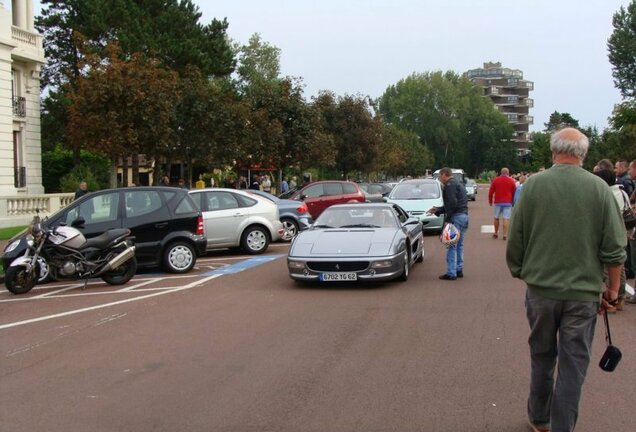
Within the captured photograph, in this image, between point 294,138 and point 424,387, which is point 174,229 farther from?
point 294,138

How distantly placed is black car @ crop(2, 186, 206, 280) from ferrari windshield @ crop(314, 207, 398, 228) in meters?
2.72

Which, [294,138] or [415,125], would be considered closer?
[294,138]

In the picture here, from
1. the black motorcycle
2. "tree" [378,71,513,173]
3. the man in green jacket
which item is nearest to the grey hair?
the man in green jacket

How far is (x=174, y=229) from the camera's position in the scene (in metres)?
13.0

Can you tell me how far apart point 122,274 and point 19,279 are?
64.2 inches

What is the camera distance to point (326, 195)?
2352cm

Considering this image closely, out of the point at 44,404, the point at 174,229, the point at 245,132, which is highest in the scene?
the point at 245,132

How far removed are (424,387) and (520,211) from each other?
1951 mm

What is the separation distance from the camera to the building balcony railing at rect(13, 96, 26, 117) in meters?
33.0

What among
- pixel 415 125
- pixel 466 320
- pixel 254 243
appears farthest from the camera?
pixel 415 125

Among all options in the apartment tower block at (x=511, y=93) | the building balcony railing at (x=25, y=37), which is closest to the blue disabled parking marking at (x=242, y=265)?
the building balcony railing at (x=25, y=37)

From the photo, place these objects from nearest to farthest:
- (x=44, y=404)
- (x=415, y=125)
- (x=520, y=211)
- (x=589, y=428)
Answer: (x=520, y=211), (x=589, y=428), (x=44, y=404), (x=415, y=125)

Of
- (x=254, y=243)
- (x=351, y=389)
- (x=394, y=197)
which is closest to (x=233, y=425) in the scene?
(x=351, y=389)

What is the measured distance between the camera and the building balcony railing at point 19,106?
33.0 meters
